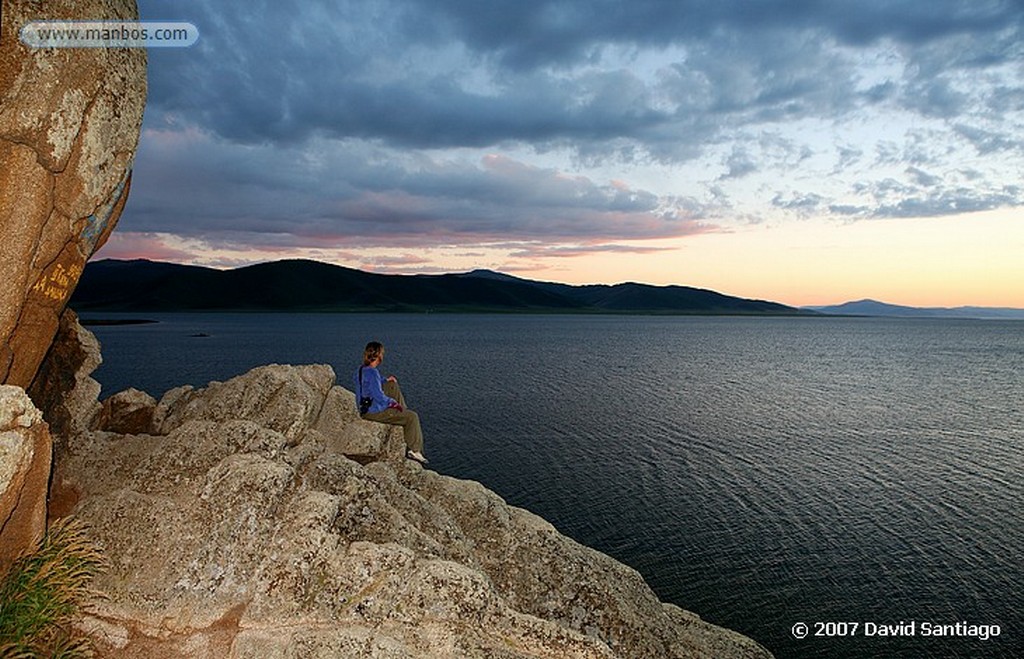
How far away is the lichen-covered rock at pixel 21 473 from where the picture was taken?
1021 centimetres

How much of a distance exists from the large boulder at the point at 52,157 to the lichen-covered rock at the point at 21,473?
2.34 meters

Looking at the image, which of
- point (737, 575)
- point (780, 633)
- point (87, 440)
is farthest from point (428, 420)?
point (87, 440)

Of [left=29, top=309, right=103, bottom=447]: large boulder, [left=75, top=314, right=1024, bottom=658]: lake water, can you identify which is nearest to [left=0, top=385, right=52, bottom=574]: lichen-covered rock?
[left=29, top=309, right=103, bottom=447]: large boulder

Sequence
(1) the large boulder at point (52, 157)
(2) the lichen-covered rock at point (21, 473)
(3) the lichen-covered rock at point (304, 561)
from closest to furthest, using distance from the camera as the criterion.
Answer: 1. (2) the lichen-covered rock at point (21, 473)
2. (1) the large boulder at point (52, 157)
3. (3) the lichen-covered rock at point (304, 561)

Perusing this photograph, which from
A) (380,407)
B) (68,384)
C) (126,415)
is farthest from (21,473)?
(380,407)

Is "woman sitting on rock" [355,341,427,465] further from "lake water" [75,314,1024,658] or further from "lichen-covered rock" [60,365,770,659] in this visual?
"lake water" [75,314,1024,658]

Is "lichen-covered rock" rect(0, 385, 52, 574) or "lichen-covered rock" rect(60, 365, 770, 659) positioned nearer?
"lichen-covered rock" rect(0, 385, 52, 574)

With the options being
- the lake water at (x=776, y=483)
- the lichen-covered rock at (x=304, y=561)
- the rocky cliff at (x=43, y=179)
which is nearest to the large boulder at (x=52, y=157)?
the rocky cliff at (x=43, y=179)

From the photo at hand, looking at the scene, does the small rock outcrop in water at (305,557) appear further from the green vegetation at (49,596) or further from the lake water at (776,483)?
the lake water at (776,483)

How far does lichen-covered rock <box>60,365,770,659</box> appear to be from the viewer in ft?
37.9

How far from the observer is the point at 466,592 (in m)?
12.4

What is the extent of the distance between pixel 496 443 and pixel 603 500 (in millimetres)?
15161

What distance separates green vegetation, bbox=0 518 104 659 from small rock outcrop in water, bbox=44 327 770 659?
0.41 meters

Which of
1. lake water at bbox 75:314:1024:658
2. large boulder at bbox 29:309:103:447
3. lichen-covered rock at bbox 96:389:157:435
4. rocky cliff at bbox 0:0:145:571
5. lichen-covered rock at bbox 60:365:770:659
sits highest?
rocky cliff at bbox 0:0:145:571
